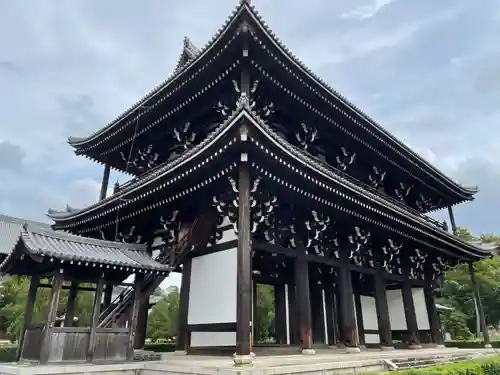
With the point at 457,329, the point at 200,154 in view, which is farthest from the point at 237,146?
the point at 457,329

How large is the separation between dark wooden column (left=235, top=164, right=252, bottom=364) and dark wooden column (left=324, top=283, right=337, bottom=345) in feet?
27.2

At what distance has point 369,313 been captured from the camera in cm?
1809

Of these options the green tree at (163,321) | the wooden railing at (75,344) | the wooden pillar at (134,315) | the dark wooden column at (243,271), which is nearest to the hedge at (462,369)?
the dark wooden column at (243,271)

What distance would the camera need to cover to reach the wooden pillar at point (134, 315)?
10.8 m

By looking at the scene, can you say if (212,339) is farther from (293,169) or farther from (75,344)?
(293,169)

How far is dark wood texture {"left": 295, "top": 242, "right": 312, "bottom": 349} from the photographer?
11578 mm

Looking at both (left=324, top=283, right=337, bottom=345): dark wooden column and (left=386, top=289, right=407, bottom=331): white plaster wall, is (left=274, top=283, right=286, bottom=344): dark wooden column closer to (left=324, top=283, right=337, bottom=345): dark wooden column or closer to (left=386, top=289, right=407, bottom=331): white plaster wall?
(left=324, top=283, right=337, bottom=345): dark wooden column

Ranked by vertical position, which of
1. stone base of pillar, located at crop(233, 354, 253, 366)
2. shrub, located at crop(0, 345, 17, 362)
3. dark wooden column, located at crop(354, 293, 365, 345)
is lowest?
shrub, located at crop(0, 345, 17, 362)

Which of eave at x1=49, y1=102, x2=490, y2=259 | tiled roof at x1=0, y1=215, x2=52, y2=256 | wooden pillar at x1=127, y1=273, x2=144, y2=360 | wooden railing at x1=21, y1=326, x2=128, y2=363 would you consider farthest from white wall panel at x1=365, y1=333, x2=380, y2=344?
tiled roof at x1=0, y1=215, x2=52, y2=256

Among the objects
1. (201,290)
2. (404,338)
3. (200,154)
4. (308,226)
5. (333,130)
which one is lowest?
(404,338)

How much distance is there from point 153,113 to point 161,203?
455cm

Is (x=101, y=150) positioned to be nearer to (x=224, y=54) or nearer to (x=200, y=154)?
(x=224, y=54)

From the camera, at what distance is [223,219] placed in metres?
11.8

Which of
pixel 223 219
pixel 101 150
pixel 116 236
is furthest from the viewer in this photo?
pixel 101 150
